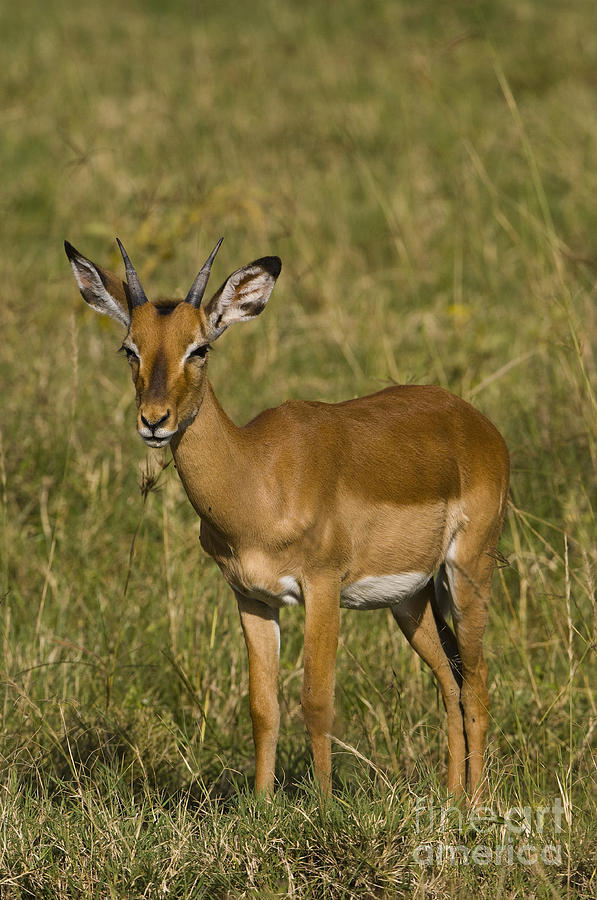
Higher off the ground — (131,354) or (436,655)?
(131,354)

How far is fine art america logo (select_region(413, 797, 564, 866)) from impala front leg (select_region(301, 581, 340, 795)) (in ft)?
1.21

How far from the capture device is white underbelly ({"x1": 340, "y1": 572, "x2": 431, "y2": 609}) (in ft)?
A: 14.4

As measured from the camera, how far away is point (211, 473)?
13.5 ft

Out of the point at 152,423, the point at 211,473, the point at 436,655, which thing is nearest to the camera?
the point at 152,423

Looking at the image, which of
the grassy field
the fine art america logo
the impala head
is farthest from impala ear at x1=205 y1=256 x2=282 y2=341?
the fine art america logo

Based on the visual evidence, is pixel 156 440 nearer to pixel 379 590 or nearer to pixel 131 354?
pixel 131 354

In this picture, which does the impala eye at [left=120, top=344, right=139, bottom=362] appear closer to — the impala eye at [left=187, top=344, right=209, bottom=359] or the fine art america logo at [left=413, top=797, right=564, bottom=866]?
the impala eye at [left=187, top=344, right=209, bottom=359]

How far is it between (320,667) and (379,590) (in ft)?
1.25

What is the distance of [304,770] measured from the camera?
4953 millimetres

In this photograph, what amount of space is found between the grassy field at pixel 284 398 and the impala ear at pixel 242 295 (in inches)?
27.0

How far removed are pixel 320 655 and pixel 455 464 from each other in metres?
0.95

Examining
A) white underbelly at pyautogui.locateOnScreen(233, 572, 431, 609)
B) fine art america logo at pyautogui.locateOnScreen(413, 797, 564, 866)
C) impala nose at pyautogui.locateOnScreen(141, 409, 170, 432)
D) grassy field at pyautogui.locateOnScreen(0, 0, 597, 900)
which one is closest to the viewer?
impala nose at pyautogui.locateOnScreen(141, 409, 170, 432)

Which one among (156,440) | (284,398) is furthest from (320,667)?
(284,398)

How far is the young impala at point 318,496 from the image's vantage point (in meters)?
4.09
